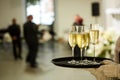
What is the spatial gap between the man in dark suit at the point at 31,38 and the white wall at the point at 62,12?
2.66 meters

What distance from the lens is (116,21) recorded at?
15.8 feet

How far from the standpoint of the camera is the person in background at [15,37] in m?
8.69

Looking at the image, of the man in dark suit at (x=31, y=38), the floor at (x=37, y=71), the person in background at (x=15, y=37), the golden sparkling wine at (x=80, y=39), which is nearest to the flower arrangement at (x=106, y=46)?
the floor at (x=37, y=71)

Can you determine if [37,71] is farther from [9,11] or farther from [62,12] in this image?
[62,12]

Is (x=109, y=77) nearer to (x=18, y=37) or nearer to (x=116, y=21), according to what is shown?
(x=116, y=21)

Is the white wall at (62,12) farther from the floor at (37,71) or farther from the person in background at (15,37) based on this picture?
the floor at (37,71)

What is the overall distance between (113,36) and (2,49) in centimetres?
659

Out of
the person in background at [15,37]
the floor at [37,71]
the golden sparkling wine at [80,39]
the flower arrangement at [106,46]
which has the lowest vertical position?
the floor at [37,71]

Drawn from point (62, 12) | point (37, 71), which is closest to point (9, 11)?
point (62, 12)

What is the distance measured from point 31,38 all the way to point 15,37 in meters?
1.63

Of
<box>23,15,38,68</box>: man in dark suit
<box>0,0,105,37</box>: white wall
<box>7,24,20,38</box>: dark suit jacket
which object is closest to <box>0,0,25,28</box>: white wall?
<box>0,0,105,37</box>: white wall

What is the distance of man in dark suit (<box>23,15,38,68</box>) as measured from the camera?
6970 millimetres

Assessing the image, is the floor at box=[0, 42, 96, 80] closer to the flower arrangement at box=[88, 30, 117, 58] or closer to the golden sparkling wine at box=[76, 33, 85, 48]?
the flower arrangement at box=[88, 30, 117, 58]

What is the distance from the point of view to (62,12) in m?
11.5
